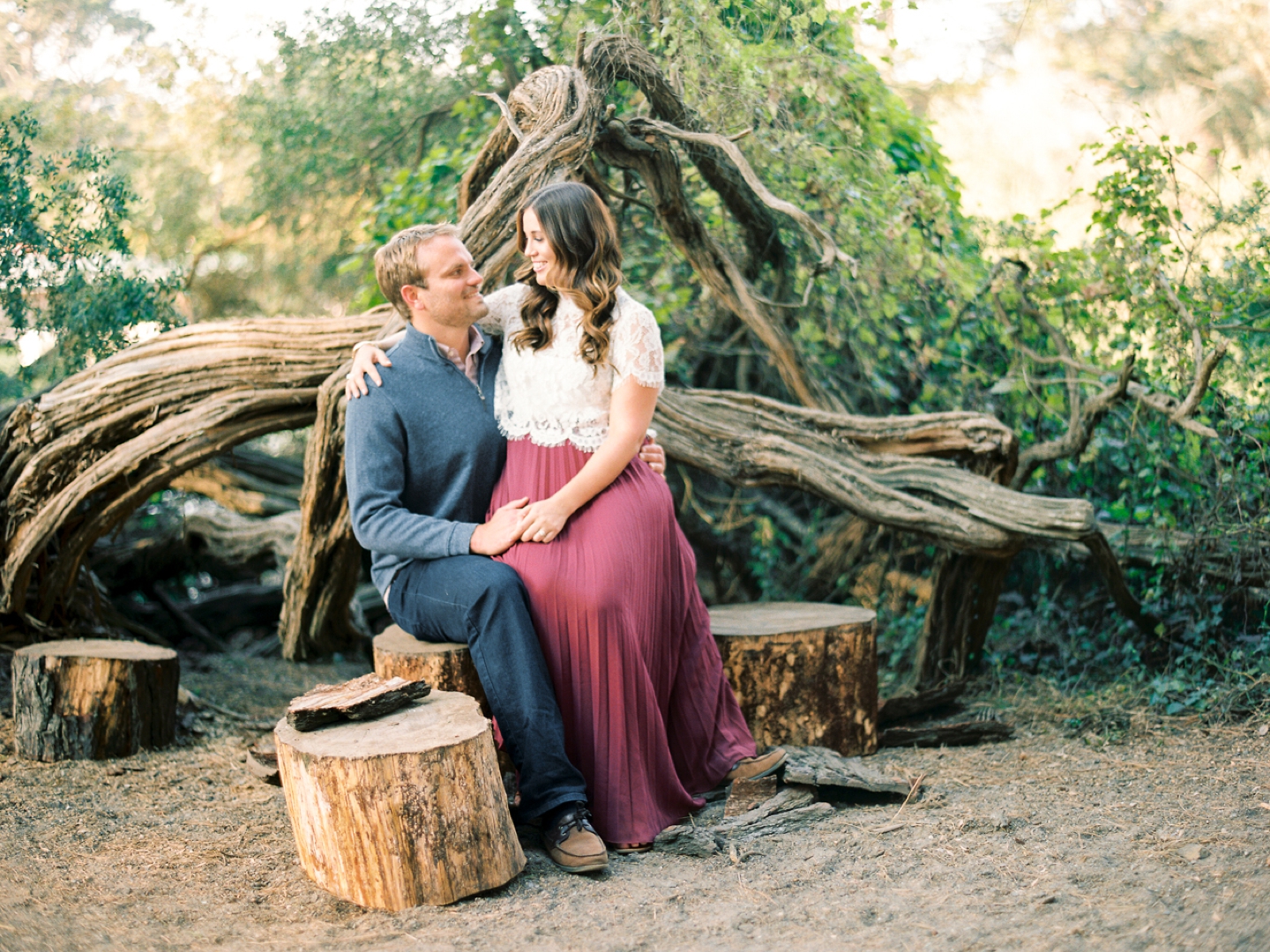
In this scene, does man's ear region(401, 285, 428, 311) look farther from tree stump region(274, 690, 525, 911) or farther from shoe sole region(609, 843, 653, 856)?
shoe sole region(609, 843, 653, 856)

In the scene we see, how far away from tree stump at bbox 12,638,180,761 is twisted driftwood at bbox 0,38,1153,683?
81 cm

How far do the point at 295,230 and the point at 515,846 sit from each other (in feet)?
16.3

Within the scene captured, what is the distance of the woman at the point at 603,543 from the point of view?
284cm

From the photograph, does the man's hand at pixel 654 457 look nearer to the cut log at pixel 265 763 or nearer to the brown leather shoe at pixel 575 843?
the brown leather shoe at pixel 575 843

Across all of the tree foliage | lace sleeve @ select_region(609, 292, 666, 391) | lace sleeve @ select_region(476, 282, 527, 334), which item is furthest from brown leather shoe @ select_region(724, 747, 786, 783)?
the tree foliage

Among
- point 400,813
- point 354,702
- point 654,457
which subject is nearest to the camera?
point 400,813

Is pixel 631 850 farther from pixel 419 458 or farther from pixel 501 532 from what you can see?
pixel 419 458

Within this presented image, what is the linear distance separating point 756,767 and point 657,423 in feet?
5.26

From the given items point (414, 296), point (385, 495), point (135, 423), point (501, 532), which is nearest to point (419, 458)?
point (385, 495)

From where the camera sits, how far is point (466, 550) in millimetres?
2939

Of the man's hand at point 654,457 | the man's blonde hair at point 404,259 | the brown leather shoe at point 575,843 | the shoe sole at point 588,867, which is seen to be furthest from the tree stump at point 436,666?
the man's blonde hair at point 404,259

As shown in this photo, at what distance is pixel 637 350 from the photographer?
9.80 ft

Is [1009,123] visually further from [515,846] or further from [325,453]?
[515,846]

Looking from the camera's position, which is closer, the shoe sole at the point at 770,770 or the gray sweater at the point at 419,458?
the gray sweater at the point at 419,458
